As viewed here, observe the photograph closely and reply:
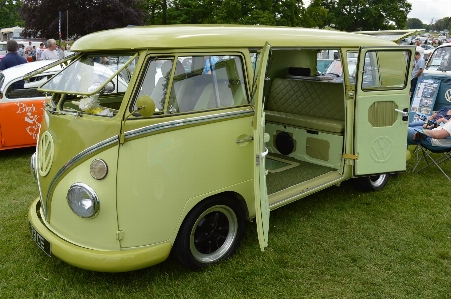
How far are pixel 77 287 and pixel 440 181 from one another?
198 inches

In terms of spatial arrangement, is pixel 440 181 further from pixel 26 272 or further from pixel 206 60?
pixel 26 272

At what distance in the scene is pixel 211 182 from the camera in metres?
3.33

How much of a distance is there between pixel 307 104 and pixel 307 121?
33 cm

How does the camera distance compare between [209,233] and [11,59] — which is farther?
[11,59]

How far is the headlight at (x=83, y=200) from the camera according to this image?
296 centimetres

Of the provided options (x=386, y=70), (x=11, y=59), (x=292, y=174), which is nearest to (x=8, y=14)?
(x=11, y=59)

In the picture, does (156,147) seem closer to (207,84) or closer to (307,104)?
(207,84)

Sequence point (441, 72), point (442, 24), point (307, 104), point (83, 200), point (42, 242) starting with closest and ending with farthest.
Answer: point (83, 200) < point (42, 242) < point (307, 104) < point (441, 72) < point (442, 24)

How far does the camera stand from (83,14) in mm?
28906

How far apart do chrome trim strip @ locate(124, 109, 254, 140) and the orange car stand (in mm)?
4093

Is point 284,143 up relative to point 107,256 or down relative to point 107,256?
up

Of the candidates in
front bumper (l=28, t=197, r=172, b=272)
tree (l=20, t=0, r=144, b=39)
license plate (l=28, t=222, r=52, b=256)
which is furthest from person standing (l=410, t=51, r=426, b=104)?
tree (l=20, t=0, r=144, b=39)

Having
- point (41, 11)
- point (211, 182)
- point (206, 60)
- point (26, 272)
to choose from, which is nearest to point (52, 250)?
point (26, 272)

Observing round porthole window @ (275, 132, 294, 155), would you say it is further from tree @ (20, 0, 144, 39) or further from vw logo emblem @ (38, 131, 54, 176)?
tree @ (20, 0, 144, 39)
